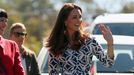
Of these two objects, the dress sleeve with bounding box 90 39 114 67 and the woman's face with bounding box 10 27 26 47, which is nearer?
the dress sleeve with bounding box 90 39 114 67

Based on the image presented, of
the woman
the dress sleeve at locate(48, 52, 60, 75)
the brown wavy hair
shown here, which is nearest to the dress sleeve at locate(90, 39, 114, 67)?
the woman

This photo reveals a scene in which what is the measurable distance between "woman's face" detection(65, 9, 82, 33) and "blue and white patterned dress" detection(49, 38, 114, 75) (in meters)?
0.19

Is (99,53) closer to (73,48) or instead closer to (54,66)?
(73,48)

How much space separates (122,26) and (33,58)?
4.28 meters

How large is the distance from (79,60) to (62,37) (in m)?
0.37

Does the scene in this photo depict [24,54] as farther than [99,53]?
Yes

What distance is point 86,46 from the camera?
7184 millimetres

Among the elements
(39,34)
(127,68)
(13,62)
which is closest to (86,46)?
(13,62)

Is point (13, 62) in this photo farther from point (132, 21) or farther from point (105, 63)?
point (132, 21)

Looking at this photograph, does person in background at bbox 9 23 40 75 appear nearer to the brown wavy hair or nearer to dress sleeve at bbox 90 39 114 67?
the brown wavy hair

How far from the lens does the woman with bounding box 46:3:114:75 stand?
7.12m

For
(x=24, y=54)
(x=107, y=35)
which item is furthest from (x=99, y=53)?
(x=24, y=54)

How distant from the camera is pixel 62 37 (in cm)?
735

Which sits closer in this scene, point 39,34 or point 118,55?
point 118,55
